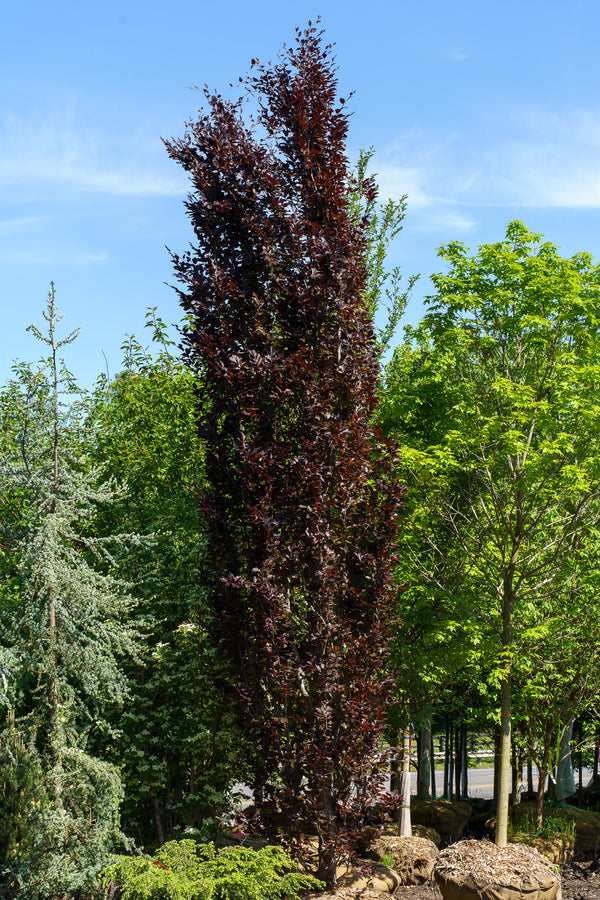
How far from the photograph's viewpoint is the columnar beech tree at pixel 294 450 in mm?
7703

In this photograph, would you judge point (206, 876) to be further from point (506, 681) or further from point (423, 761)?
point (423, 761)

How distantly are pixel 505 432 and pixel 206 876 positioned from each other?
6075 millimetres

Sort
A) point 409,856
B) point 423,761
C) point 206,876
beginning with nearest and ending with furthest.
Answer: point 206,876
point 409,856
point 423,761

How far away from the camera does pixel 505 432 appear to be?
9.96 m

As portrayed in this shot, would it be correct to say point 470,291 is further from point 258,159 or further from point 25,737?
point 25,737

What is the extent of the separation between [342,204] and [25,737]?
22.0 ft

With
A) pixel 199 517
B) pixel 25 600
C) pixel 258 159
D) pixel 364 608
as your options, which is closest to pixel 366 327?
pixel 258 159

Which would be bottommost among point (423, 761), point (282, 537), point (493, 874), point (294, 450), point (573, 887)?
point (573, 887)

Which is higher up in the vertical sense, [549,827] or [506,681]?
[506,681]

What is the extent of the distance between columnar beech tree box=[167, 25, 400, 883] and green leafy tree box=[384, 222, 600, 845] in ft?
7.31

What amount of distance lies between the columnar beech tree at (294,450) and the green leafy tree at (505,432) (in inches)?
87.7

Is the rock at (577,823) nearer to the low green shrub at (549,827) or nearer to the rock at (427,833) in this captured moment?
the low green shrub at (549,827)

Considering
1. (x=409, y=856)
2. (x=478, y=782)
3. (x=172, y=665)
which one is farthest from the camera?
(x=478, y=782)

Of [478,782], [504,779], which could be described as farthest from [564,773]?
[478,782]
